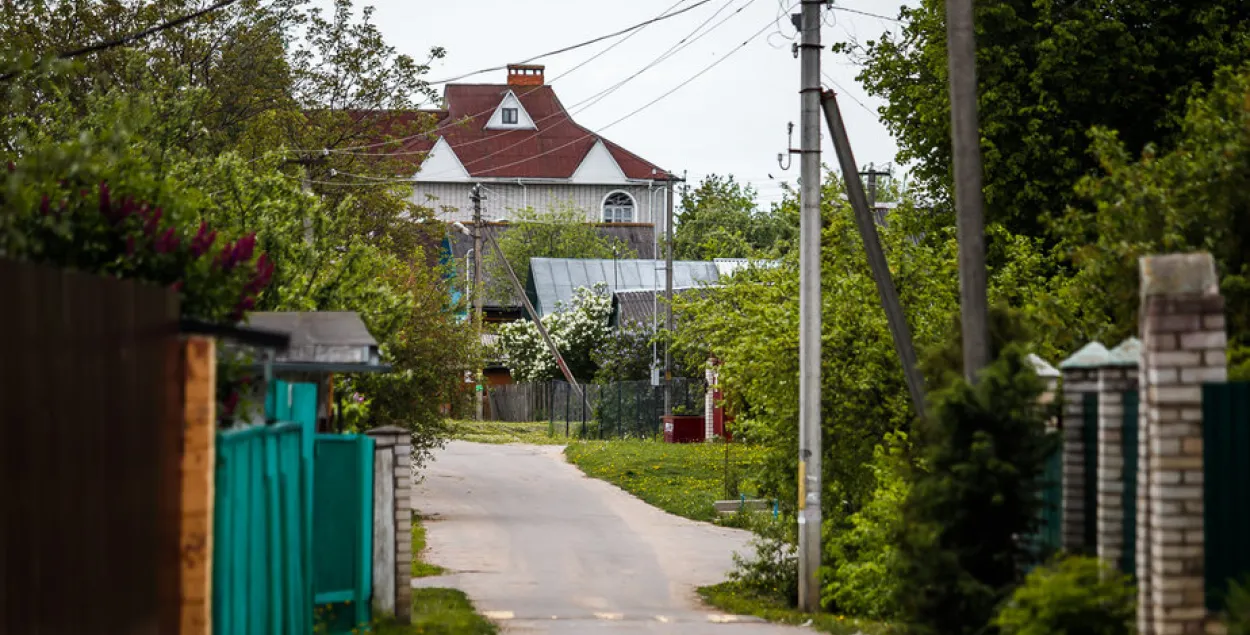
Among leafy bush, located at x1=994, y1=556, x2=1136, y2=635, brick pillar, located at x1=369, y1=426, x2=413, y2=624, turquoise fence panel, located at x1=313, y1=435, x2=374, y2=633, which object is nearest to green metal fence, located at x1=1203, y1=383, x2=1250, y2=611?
leafy bush, located at x1=994, y1=556, x2=1136, y2=635

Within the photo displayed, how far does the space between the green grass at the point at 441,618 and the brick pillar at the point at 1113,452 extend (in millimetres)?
Result: 6812

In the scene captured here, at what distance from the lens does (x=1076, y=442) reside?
34.3 feet

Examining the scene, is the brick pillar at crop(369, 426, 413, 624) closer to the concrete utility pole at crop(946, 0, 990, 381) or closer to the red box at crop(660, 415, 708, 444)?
the concrete utility pole at crop(946, 0, 990, 381)

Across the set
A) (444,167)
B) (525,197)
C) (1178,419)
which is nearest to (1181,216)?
(1178,419)

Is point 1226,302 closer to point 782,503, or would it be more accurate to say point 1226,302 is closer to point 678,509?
point 782,503

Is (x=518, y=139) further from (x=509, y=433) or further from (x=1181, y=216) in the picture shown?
(x=1181, y=216)

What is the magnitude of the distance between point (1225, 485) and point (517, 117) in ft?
281

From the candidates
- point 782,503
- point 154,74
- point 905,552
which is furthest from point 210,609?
point 154,74

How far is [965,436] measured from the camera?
10969 millimetres

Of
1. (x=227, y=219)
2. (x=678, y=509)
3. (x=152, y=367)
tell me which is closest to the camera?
(x=152, y=367)

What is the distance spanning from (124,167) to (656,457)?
33560mm

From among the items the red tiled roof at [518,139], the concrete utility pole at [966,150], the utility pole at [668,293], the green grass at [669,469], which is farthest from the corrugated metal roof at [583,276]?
the concrete utility pole at [966,150]

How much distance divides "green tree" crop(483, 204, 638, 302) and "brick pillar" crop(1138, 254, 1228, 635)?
264 ft

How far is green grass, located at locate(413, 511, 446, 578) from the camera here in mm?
21391
